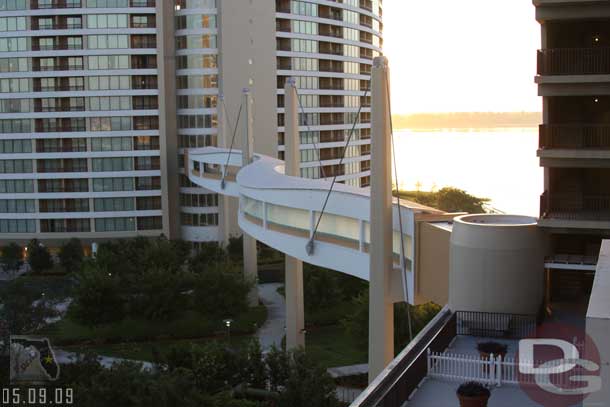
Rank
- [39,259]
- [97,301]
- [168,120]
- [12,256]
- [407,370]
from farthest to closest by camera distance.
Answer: [168,120]
[12,256]
[39,259]
[97,301]
[407,370]

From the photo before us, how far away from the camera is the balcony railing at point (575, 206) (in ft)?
65.9

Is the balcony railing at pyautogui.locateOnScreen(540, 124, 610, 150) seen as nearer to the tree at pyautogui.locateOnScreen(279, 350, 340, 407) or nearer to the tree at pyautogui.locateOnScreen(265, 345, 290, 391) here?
the tree at pyautogui.locateOnScreen(279, 350, 340, 407)

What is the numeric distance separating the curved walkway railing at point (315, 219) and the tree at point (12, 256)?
31.5 metres

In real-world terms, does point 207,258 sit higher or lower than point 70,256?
higher

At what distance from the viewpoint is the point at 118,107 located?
2697 inches

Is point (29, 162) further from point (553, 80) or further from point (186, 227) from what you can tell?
point (553, 80)

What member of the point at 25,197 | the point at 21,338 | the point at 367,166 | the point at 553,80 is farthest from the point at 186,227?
the point at 553,80

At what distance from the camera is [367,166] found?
291 feet

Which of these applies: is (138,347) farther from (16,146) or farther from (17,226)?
(16,146)

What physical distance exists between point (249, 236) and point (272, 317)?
5385 millimetres

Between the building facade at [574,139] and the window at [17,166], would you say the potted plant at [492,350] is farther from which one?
the window at [17,166]

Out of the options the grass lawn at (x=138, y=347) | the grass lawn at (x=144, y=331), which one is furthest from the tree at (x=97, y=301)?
the grass lawn at (x=138, y=347)

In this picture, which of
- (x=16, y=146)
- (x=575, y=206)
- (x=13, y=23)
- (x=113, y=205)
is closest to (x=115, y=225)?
(x=113, y=205)

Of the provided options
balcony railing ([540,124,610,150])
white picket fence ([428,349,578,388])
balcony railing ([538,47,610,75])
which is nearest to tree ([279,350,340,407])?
white picket fence ([428,349,578,388])
